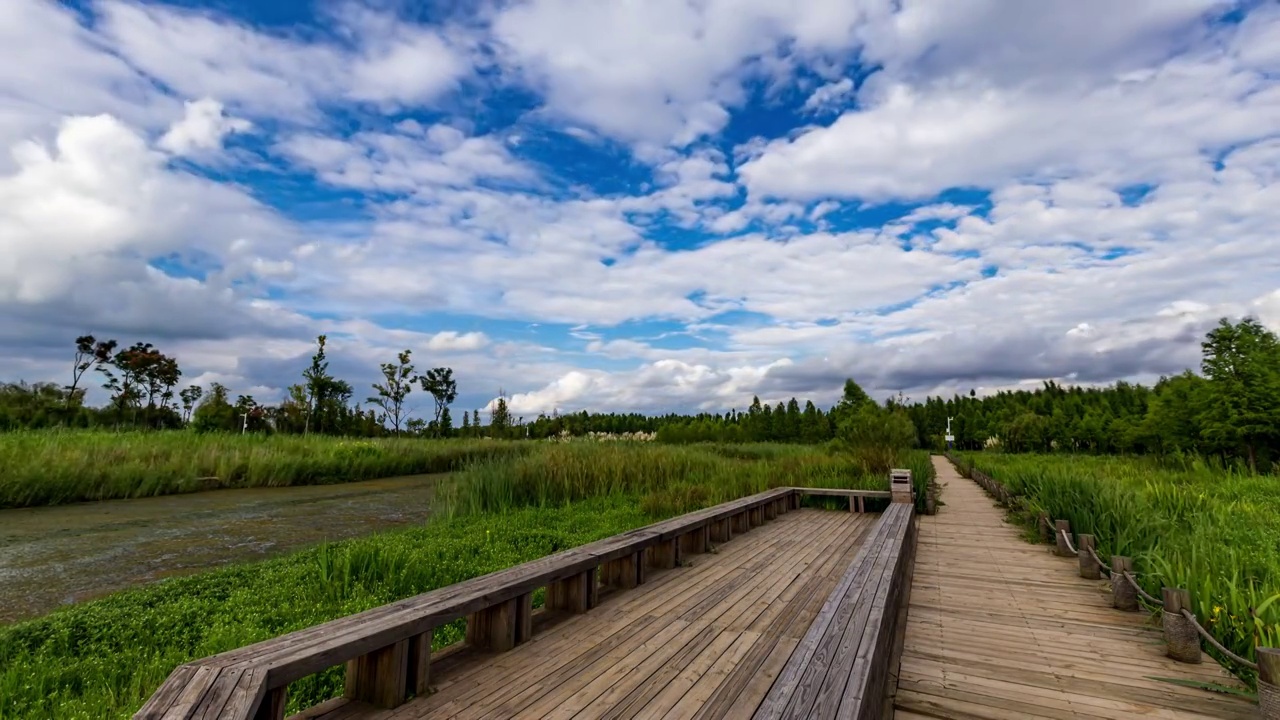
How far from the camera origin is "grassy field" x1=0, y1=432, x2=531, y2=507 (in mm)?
11016

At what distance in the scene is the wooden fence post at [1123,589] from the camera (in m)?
4.59

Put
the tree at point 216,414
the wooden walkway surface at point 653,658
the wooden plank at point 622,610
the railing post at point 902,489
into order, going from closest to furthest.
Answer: the wooden walkway surface at point 653,658, the wooden plank at point 622,610, the railing post at point 902,489, the tree at point 216,414

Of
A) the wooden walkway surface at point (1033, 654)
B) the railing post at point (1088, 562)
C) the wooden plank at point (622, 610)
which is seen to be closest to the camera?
the wooden plank at point (622, 610)

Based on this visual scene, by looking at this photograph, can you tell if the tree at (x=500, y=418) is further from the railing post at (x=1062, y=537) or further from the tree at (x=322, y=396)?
the railing post at (x=1062, y=537)

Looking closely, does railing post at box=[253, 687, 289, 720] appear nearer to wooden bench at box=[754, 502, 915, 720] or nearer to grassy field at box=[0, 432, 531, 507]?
wooden bench at box=[754, 502, 915, 720]

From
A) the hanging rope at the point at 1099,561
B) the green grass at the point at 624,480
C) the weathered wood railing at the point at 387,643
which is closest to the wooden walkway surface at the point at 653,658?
the weathered wood railing at the point at 387,643

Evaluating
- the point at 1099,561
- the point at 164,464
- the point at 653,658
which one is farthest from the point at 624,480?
the point at 164,464

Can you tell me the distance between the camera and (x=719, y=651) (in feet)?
10.9

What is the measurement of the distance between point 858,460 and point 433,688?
11927mm

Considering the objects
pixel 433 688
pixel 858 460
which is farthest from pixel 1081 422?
pixel 433 688

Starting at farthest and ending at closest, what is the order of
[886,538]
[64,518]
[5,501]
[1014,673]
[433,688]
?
[5,501]
[64,518]
[886,538]
[1014,673]
[433,688]

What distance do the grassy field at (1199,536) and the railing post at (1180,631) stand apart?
0.21 meters

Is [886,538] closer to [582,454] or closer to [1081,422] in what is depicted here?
[582,454]

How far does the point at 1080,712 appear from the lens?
299cm
